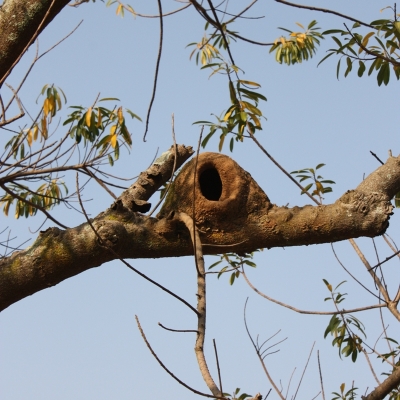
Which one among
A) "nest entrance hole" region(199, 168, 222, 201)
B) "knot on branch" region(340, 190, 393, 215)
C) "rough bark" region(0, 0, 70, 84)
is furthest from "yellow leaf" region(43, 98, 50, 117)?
"knot on branch" region(340, 190, 393, 215)

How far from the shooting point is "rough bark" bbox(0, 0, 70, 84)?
6.90 feet

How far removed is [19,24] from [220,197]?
1.14 m

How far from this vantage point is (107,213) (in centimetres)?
251

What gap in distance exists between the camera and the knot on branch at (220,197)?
8.29 feet

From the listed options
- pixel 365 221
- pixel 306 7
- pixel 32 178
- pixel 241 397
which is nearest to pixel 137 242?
pixel 32 178

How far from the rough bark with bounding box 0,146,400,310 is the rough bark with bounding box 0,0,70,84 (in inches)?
28.0

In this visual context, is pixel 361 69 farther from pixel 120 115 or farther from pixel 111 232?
pixel 111 232

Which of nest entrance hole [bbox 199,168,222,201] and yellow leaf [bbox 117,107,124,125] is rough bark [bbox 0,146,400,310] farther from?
yellow leaf [bbox 117,107,124,125]

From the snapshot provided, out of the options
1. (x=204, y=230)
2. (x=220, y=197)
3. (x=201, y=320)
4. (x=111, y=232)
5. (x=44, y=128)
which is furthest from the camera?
(x=44, y=128)

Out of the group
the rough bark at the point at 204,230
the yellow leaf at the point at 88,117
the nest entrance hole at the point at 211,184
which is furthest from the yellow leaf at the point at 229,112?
the yellow leaf at the point at 88,117

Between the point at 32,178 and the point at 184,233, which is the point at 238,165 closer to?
the point at 184,233

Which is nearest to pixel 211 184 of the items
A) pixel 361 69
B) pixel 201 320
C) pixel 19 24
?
pixel 361 69

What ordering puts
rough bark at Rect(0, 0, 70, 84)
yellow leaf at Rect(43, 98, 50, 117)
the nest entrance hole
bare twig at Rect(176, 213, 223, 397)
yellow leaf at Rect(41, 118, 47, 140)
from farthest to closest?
yellow leaf at Rect(43, 98, 50, 117)
the nest entrance hole
yellow leaf at Rect(41, 118, 47, 140)
rough bark at Rect(0, 0, 70, 84)
bare twig at Rect(176, 213, 223, 397)

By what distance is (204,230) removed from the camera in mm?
2523
